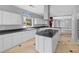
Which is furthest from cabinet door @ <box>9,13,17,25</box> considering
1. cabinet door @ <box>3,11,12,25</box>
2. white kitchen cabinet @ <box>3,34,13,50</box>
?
white kitchen cabinet @ <box>3,34,13,50</box>

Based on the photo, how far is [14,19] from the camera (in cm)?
462

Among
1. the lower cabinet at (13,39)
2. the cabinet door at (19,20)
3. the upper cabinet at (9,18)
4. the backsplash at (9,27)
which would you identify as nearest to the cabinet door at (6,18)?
the upper cabinet at (9,18)

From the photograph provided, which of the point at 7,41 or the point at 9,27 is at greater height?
the point at 9,27

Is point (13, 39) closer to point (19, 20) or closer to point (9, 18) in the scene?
point (9, 18)

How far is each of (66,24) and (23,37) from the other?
450 centimetres

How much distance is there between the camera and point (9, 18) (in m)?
4.21

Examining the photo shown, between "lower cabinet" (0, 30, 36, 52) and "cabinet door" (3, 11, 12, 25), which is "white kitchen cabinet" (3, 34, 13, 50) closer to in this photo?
"lower cabinet" (0, 30, 36, 52)

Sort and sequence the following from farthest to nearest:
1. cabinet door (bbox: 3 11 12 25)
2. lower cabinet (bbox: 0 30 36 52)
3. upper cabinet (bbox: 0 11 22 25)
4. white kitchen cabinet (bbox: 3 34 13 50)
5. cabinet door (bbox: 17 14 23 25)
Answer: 1. cabinet door (bbox: 17 14 23 25)
2. cabinet door (bbox: 3 11 12 25)
3. upper cabinet (bbox: 0 11 22 25)
4. white kitchen cabinet (bbox: 3 34 13 50)
5. lower cabinet (bbox: 0 30 36 52)

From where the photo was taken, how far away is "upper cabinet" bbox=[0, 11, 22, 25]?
379 centimetres

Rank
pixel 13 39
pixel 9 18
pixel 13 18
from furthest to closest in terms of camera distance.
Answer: pixel 13 18 < pixel 9 18 < pixel 13 39

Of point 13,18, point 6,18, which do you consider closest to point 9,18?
point 6,18

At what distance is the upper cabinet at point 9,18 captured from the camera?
3.79 meters
